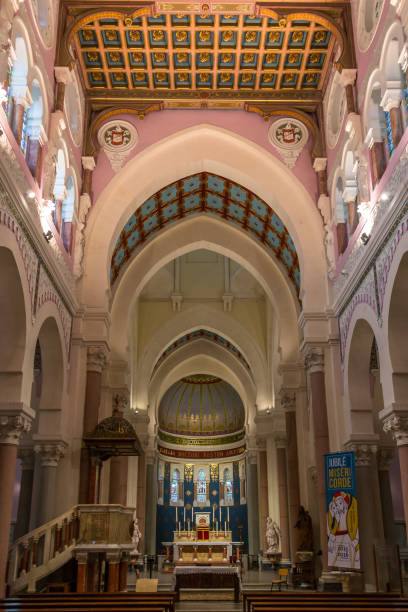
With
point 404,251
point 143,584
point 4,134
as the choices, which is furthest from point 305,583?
point 4,134

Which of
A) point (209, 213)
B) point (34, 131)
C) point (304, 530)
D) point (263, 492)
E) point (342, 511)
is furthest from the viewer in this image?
point (263, 492)

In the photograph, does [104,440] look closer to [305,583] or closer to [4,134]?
[305,583]

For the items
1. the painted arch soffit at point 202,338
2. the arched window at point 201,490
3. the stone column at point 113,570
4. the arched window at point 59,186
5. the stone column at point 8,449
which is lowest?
the stone column at point 113,570

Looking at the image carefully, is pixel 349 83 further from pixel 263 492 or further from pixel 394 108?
pixel 263 492

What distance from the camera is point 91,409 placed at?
49.6 ft

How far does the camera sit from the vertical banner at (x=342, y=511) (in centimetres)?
1227

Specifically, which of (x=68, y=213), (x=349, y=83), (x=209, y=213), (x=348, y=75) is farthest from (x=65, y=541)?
(x=209, y=213)

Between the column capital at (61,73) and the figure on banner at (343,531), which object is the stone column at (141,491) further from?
the column capital at (61,73)

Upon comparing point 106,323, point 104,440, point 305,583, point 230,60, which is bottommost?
point 305,583

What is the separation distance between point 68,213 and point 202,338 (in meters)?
15.3

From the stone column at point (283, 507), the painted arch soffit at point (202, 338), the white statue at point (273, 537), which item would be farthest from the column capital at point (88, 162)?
the white statue at point (273, 537)

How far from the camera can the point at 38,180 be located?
12.0 metres

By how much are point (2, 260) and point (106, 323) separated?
19.2ft

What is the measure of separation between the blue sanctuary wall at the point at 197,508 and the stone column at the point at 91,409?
1969cm
